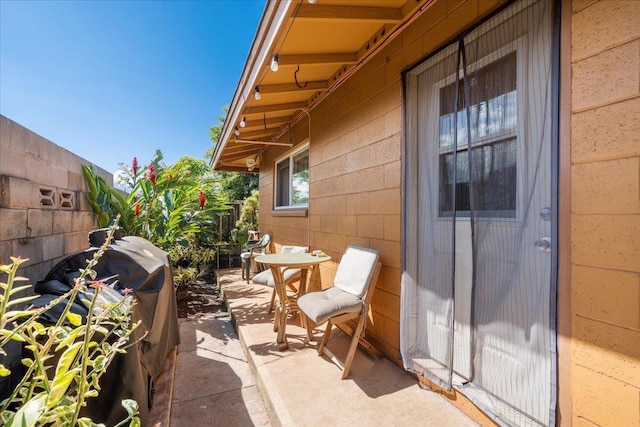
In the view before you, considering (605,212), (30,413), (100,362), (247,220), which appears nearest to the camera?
(30,413)

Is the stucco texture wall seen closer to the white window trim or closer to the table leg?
the white window trim

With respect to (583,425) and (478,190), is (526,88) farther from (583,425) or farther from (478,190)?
(583,425)

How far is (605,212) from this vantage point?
125 centimetres

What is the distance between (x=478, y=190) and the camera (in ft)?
5.76

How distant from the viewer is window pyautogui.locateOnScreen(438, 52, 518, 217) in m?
1.61

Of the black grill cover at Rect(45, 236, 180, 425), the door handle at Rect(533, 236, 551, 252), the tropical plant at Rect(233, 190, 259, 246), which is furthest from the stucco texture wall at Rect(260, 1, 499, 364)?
the tropical plant at Rect(233, 190, 259, 246)

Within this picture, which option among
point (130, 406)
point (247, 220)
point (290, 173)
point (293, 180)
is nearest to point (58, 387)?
point (130, 406)

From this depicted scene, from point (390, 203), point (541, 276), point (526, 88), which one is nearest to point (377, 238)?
point (390, 203)

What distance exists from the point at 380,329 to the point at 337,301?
61cm

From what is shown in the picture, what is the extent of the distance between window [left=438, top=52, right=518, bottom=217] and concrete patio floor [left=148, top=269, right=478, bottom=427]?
Result: 1.37 m

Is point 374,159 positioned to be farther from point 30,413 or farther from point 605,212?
point 30,413

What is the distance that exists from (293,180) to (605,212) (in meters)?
4.48

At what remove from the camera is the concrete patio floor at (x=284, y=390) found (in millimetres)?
1872

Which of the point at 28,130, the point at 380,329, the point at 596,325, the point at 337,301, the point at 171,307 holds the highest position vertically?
the point at 28,130
